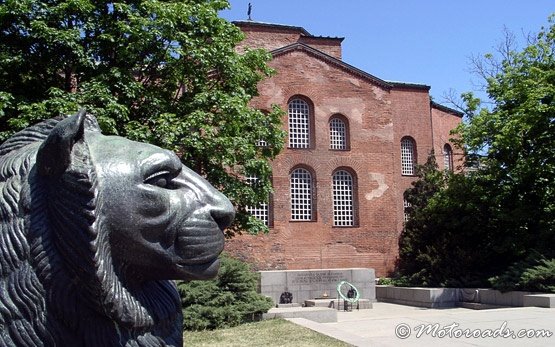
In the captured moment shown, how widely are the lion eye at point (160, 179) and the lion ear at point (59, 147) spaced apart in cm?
27

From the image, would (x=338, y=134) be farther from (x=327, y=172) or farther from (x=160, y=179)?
(x=160, y=179)

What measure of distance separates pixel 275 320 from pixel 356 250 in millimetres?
17197

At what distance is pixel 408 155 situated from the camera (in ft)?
122

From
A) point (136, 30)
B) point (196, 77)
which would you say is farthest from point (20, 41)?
point (196, 77)

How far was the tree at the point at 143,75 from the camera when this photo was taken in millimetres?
13125

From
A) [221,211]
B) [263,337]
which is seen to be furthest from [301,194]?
[221,211]

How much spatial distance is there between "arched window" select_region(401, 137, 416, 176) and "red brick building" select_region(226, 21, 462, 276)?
5.00m

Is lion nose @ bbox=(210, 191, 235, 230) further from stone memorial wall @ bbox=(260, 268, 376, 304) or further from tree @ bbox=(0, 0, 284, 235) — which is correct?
stone memorial wall @ bbox=(260, 268, 376, 304)

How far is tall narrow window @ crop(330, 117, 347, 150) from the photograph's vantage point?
103 feet

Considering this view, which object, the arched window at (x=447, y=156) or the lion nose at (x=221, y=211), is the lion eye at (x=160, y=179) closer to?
the lion nose at (x=221, y=211)

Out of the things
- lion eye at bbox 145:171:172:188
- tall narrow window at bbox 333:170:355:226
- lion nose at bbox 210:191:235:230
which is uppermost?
tall narrow window at bbox 333:170:355:226

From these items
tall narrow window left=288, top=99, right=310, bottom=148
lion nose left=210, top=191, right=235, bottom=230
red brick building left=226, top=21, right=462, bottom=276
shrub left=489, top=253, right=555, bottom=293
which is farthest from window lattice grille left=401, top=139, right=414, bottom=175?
lion nose left=210, top=191, right=235, bottom=230

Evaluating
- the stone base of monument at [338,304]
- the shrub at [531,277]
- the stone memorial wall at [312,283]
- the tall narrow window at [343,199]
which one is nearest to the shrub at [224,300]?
the stone base of monument at [338,304]

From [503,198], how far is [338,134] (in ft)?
36.3
